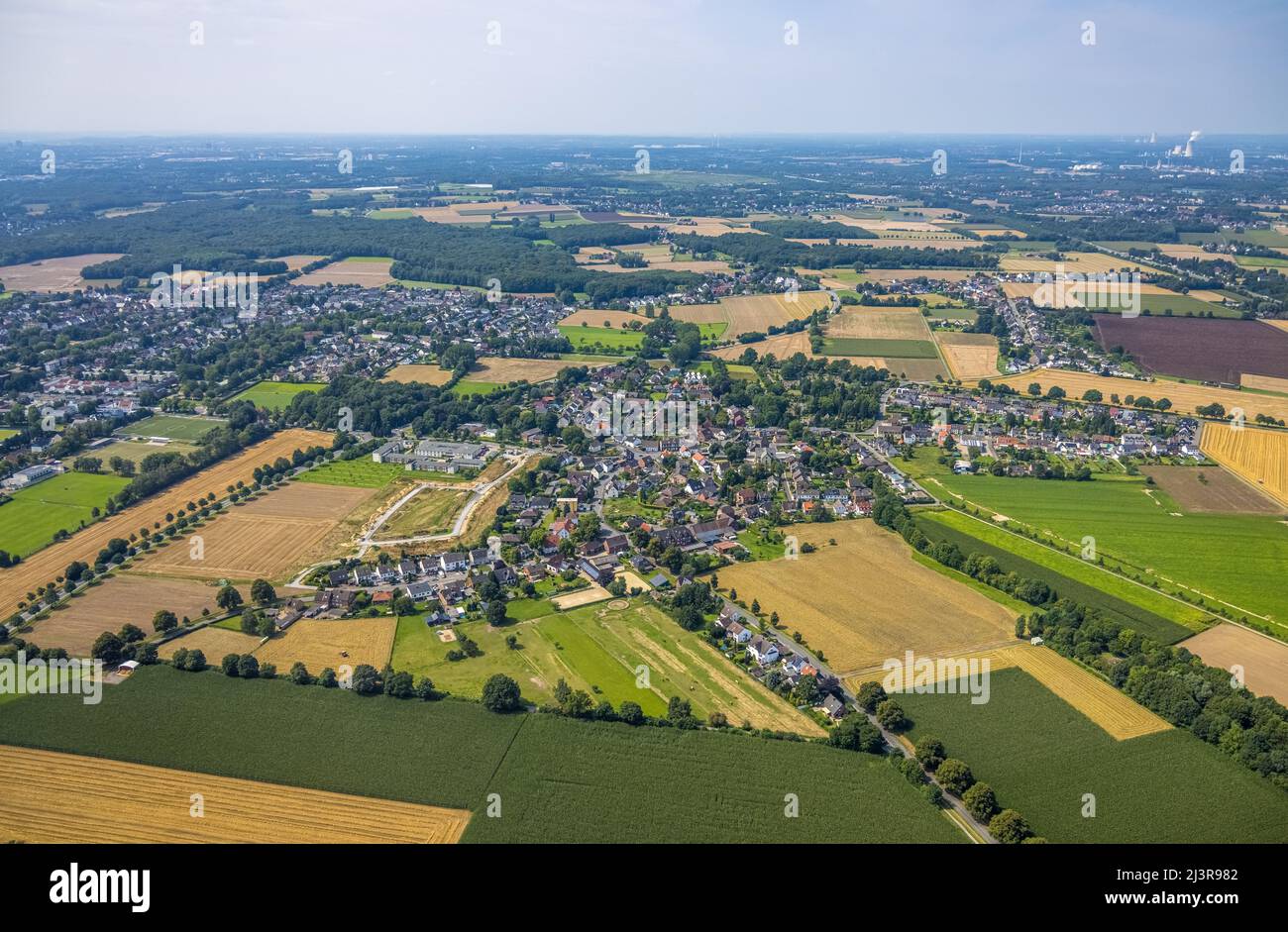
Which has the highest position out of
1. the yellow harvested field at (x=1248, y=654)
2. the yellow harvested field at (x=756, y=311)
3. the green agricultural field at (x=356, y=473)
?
the yellow harvested field at (x=756, y=311)

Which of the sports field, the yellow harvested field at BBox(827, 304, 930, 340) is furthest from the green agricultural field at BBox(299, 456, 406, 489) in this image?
the yellow harvested field at BBox(827, 304, 930, 340)

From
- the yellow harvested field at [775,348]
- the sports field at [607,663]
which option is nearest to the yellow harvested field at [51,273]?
the yellow harvested field at [775,348]

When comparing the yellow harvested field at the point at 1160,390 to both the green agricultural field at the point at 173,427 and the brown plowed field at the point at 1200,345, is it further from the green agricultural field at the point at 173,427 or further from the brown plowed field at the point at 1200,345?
the green agricultural field at the point at 173,427

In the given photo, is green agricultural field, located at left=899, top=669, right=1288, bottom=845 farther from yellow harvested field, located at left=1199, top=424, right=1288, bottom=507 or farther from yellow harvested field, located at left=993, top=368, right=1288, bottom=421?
yellow harvested field, located at left=993, top=368, right=1288, bottom=421

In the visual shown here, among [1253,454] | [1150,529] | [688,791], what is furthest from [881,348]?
[688,791]

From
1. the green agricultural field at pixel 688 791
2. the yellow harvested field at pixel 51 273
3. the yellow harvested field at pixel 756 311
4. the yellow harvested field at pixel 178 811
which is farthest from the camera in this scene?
the yellow harvested field at pixel 51 273

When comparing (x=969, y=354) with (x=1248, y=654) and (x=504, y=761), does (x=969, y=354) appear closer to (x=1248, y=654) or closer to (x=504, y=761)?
(x=1248, y=654)
